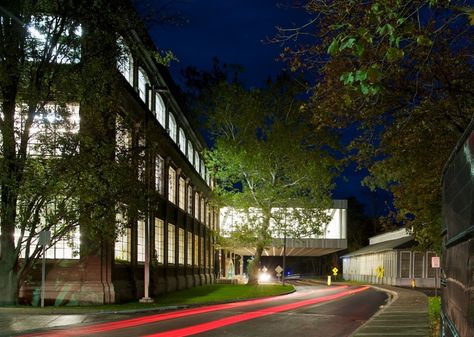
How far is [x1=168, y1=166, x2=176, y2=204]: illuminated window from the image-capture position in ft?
131

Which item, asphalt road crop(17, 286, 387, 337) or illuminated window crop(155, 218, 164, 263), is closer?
asphalt road crop(17, 286, 387, 337)

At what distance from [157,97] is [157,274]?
34.6 feet

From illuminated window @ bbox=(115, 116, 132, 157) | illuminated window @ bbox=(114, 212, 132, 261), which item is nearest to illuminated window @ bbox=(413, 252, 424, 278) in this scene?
illuminated window @ bbox=(114, 212, 132, 261)

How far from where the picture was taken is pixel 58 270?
82.6ft

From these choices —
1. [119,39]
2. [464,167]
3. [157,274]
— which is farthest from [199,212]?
[464,167]

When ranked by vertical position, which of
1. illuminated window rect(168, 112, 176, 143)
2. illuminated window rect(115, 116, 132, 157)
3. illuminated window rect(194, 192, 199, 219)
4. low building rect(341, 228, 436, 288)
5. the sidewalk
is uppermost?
illuminated window rect(168, 112, 176, 143)

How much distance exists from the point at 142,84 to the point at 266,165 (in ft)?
43.7

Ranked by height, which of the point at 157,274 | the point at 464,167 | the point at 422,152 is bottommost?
the point at 157,274

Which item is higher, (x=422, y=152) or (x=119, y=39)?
(x=119, y=39)

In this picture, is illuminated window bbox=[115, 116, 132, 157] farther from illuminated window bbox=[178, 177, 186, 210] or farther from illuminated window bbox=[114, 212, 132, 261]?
illuminated window bbox=[178, 177, 186, 210]

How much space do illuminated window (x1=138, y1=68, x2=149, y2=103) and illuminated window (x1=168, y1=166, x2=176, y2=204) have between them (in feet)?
26.3

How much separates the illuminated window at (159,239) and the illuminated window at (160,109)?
A: 20.6 feet

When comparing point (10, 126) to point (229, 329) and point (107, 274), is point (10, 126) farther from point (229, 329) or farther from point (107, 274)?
point (229, 329)

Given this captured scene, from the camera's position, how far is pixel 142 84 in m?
32.6
